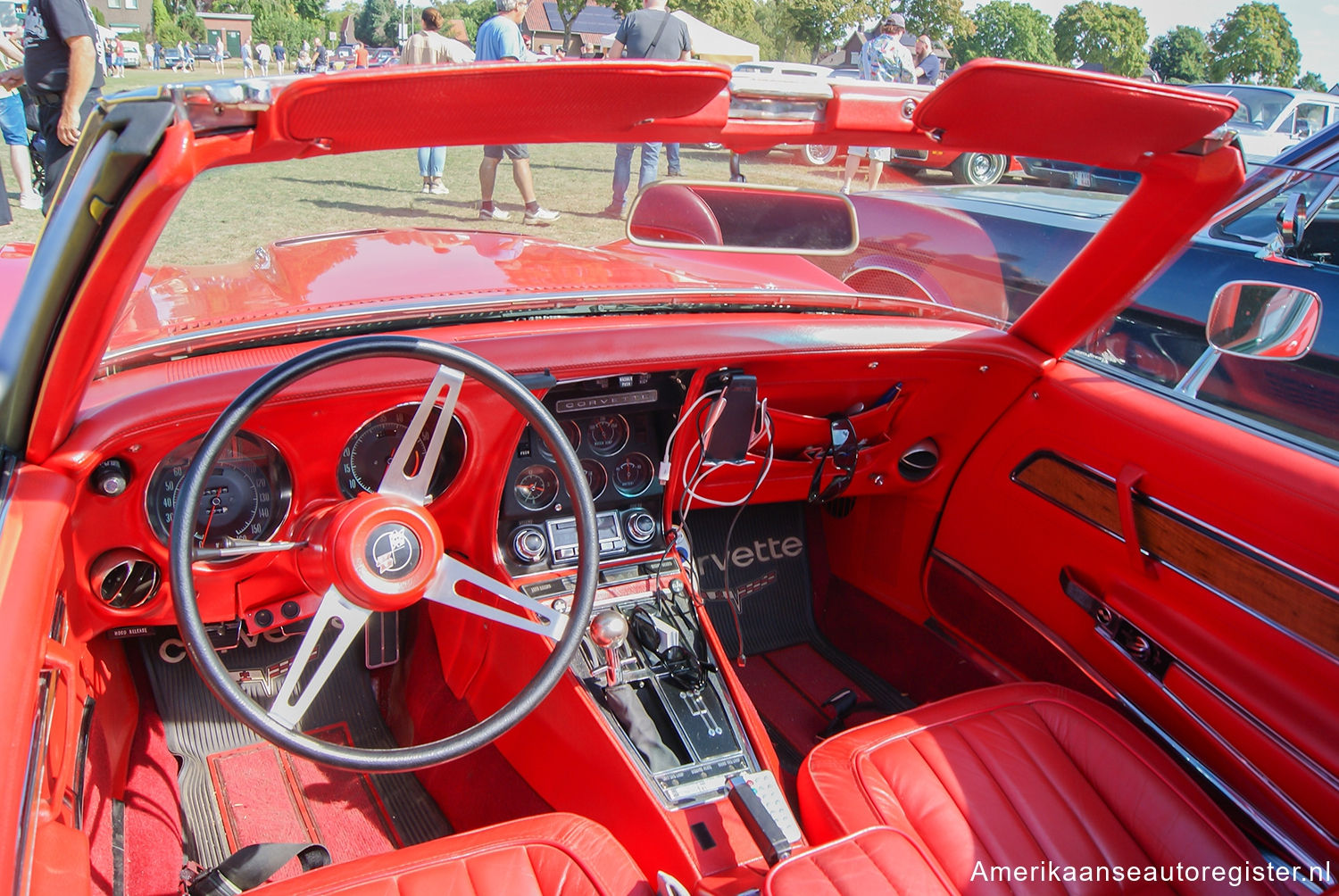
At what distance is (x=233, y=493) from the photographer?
1968 millimetres

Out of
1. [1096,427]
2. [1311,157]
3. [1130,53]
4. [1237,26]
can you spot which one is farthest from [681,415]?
[1237,26]

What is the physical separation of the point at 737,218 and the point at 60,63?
455cm

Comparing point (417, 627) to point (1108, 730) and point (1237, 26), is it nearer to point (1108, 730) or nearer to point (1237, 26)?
point (1108, 730)

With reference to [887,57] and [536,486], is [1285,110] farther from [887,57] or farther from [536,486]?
[536,486]

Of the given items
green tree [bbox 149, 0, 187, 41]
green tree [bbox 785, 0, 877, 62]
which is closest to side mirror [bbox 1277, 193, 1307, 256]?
green tree [bbox 785, 0, 877, 62]

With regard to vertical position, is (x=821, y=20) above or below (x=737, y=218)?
above

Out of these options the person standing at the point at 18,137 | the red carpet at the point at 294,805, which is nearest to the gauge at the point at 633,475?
the red carpet at the point at 294,805

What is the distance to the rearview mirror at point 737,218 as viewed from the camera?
2.26 m

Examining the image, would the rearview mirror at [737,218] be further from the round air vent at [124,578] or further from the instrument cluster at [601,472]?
the round air vent at [124,578]

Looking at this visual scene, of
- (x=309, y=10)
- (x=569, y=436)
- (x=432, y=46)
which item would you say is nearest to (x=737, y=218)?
(x=569, y=436)

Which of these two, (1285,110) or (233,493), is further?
(1285,110)

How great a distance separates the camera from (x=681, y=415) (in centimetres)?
241

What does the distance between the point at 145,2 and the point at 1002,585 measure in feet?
142

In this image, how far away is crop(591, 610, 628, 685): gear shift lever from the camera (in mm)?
2205
